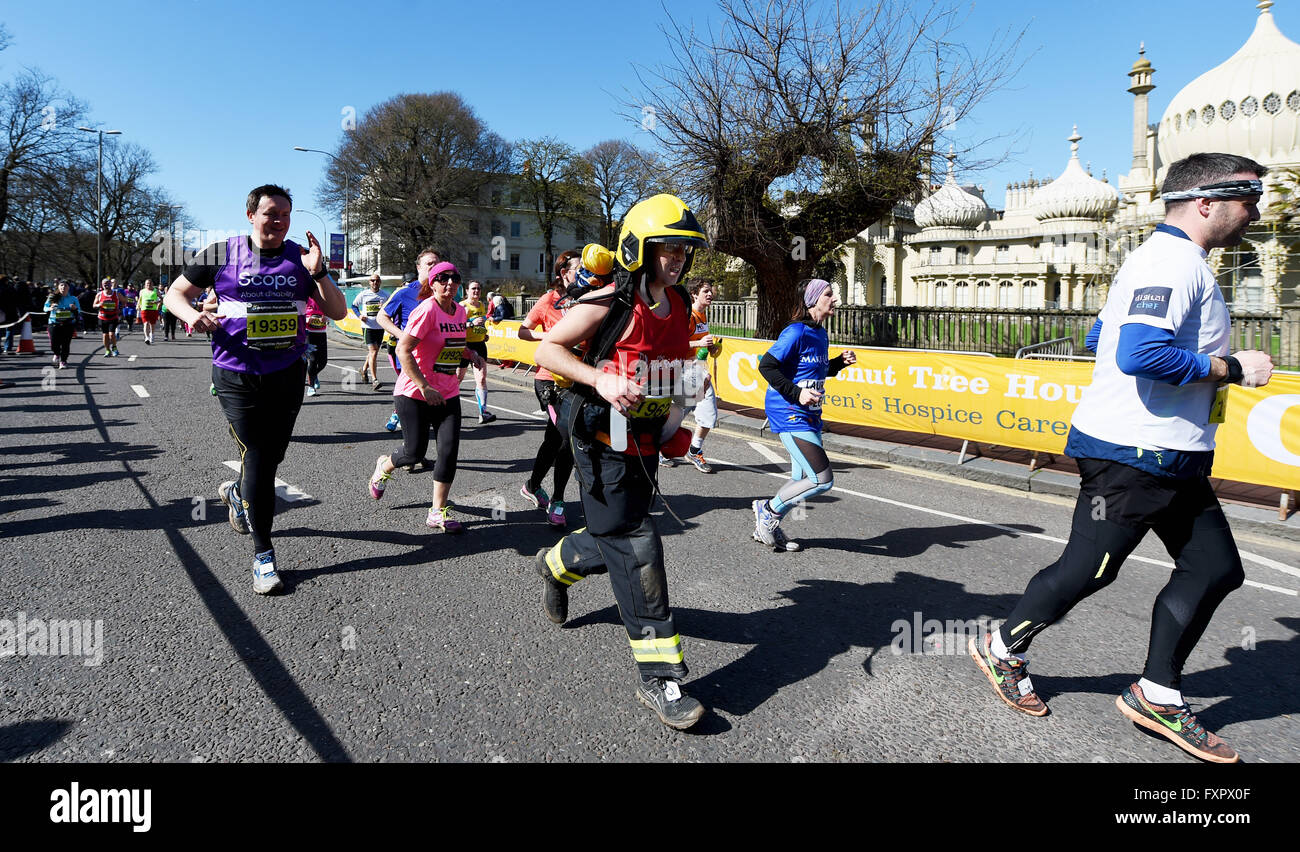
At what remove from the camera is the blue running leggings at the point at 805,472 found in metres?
5.32

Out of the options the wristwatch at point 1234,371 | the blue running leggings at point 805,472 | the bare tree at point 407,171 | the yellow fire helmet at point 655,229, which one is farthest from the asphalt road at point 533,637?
the bare tree at point 407,171

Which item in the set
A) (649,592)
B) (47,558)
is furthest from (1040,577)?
(47,558)

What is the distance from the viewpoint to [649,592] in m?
3.08

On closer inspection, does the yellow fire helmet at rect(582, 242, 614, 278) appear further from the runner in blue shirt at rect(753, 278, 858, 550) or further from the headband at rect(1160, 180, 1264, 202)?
the headband at rect(1160, 180, 1264, 202)

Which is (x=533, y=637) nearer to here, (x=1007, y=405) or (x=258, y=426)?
(x=258, y=426)

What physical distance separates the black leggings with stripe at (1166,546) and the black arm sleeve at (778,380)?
2.31 m

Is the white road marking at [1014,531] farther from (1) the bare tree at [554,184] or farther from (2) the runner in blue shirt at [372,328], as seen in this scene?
(1) the bare tree at [554,184]

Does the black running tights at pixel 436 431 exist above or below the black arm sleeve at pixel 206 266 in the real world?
below

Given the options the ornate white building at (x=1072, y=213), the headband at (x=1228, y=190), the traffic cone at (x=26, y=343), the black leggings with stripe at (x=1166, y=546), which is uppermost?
the ornate white building at (x=1072, y=213)

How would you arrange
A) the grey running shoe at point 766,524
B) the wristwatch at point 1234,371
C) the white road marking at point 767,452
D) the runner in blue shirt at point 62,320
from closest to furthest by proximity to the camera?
1. the wristwatch at point 1234,371
2. the grey running shoe at point 766,524
3. the white road marking at point 767,452
4. the runner in blue shirt at point 62,320

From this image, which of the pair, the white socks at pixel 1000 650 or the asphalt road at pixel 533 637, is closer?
the asphalt road at pixel 533 637
